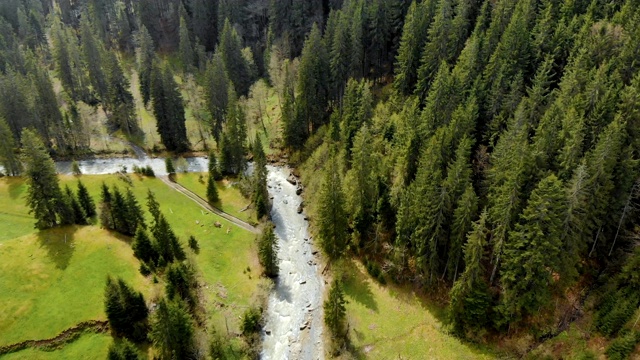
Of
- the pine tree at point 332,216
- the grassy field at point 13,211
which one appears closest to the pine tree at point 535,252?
the pine tree at point 332,216

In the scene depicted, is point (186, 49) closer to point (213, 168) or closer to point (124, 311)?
point (213, 168)

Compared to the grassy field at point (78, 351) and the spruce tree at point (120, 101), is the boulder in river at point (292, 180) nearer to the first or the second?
the spruce tree at point (120, 101)

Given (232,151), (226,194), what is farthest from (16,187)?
(232,151)

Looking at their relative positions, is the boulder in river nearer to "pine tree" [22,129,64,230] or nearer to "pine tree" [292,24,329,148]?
"pine tree" [292,24,329,148]

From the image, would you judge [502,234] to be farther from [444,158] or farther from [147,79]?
[147,79]

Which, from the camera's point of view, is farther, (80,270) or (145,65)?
(145,65)

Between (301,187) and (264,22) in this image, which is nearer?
(301,187)

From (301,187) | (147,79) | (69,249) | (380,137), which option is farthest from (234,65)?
(69,249)
